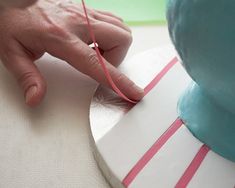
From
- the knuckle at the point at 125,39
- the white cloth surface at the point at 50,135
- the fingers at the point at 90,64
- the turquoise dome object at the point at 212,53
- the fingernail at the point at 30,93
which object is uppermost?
the turquoise dome object at the point at 212,53

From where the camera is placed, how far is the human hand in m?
0.44

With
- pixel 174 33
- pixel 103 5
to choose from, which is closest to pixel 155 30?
pixel 103 5

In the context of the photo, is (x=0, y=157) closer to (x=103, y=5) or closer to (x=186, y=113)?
(x=186, y=113)

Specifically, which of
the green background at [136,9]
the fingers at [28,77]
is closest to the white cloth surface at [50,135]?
the fingers at [28,77]

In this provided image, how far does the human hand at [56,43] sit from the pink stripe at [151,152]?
0.17 feet

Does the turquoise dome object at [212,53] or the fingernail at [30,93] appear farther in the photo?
the fingernail at [30,93]

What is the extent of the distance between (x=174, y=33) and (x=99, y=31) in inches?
6.1

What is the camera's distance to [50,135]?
0.43 metres

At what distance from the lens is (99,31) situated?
0.48m

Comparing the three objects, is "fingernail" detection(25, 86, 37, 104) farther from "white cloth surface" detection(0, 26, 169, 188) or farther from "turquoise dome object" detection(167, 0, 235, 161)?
"turquoise dome object" detection(167, 0, 235, 161)

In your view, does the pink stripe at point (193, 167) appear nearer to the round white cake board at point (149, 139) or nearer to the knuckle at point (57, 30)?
the round white cake board at point (149, 139)

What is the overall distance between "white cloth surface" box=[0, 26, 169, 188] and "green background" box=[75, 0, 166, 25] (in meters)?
0.15

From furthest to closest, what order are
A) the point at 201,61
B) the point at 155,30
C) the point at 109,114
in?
the point at 155,30, the point at 109,114, the point at 201,61

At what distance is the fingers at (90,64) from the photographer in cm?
44
